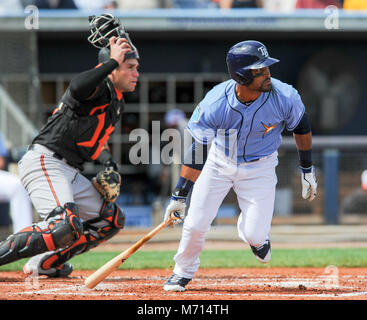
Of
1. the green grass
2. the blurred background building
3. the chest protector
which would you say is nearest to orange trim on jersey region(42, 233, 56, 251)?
the chest protector

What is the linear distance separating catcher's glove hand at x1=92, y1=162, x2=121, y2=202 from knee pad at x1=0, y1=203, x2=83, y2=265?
26.7 inches

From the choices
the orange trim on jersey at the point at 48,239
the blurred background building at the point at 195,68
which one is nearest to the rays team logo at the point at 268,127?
the orange trim on jersey at the point at 48,239

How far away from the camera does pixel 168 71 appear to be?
12461 mm

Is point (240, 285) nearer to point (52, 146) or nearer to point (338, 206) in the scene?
point (52, 146)

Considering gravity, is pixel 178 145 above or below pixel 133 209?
above

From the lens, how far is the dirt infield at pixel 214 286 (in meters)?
4.23

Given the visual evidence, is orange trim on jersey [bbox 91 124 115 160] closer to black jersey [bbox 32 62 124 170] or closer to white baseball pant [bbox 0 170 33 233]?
black jersey [bbox 32 62 124 170]

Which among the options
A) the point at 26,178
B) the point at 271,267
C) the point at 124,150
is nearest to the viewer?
the point at 26,178

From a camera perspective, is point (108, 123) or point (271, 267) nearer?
point (108, 123)

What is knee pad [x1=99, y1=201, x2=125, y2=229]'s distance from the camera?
515cm

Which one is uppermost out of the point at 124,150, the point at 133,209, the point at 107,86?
the point at 107,86

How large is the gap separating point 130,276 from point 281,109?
2080 millimetres

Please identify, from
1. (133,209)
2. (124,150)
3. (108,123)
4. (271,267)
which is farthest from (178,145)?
(108,123)

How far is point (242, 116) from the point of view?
174 inches
